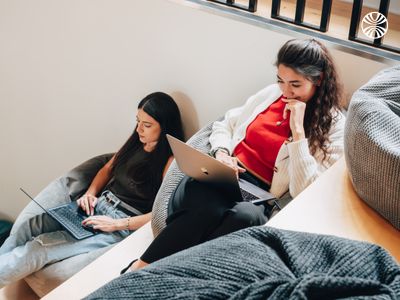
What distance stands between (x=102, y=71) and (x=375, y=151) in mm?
1989

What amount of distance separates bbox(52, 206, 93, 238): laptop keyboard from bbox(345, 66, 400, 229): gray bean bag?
59.3 inches

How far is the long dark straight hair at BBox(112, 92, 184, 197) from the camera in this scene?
260 cm

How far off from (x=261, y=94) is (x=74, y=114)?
53.3 inches

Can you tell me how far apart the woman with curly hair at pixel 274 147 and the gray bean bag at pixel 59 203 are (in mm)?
580

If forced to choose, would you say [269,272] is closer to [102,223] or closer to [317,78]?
Result: [317,78]

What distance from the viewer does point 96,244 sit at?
2.49 m

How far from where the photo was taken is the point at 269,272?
0.86 metres

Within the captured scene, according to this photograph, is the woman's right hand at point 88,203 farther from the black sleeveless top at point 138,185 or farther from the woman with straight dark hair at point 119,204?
the black sleeveless top at point 138,185

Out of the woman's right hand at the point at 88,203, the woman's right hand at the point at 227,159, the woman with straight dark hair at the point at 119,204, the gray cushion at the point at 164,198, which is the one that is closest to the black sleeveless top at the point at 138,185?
the woman with straight dark hair at the point at 119,204

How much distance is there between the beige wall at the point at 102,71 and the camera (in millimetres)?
2430

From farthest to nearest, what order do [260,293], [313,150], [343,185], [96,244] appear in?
[96,244], [313,150], [343,185], [260,293]

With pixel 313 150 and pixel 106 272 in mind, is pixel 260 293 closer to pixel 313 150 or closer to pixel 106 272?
pixel 313 150

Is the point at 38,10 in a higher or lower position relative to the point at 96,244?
higher

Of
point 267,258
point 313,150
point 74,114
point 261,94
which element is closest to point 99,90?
point 74,114
